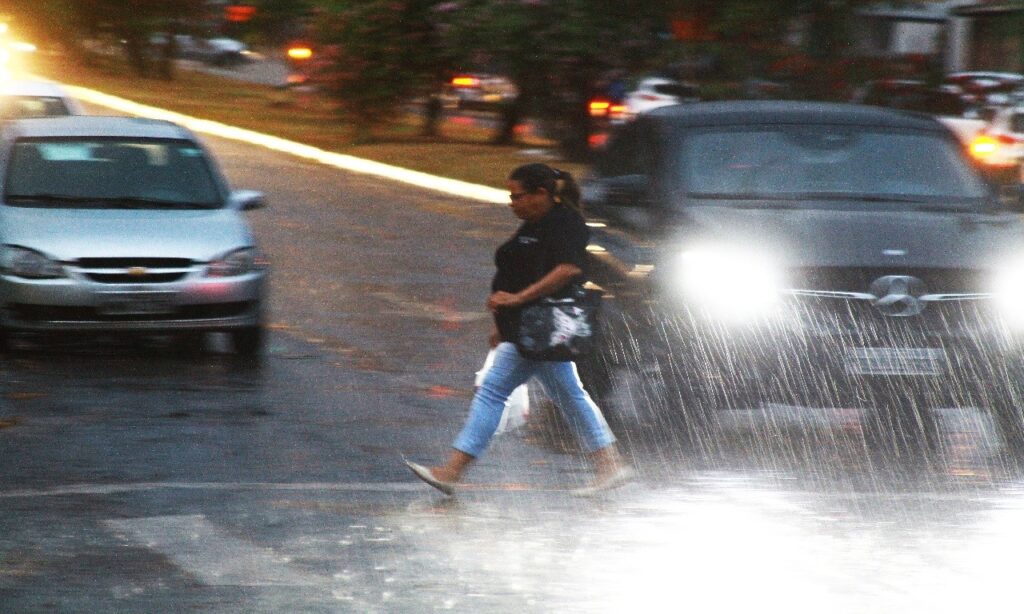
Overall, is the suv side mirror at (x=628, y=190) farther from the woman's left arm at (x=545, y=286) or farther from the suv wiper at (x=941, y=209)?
the woman's left arm at (x=545, y=286)

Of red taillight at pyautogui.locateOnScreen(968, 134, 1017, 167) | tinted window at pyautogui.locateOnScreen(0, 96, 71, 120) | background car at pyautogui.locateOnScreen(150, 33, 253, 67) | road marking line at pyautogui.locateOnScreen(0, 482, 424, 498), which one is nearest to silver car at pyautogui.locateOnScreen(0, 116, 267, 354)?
road marking line at pyautogui.locateOnScreen(0, 482, 424, 498)

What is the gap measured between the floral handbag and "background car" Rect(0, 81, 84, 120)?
12509 millimetres

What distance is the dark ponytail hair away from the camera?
763 cm

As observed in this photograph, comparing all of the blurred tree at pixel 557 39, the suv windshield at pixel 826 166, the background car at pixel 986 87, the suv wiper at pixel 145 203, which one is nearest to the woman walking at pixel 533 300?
the suv windshield at pixel 826 166

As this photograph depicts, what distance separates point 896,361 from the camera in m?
8.86

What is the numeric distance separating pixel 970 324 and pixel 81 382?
5043 mm

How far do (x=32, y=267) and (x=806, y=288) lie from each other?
479cm

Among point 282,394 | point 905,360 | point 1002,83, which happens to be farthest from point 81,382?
point 1002,83

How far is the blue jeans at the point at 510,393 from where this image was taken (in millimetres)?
7840

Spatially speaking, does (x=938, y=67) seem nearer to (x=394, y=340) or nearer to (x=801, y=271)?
(x=394, y=340)

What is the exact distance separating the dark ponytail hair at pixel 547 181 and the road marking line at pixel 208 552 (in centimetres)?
194

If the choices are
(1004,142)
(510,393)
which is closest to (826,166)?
(510,393)

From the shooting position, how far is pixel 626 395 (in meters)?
10.4

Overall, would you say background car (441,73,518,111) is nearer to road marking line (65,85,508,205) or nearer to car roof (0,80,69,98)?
road marking line (65,85,508,205)
